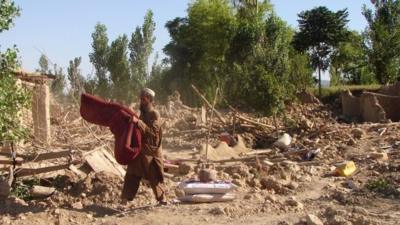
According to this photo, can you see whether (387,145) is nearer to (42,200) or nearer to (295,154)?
(295,154)

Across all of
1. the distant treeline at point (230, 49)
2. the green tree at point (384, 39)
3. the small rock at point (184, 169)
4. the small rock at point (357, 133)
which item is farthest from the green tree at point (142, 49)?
the small rock at point (184, 169)

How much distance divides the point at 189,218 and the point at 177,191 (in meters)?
1.41

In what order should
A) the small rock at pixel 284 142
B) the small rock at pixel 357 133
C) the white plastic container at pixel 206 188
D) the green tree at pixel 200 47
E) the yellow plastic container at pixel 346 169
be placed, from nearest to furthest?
1. the white plastic container at pixel 206 188
2. the yellow plastic container at pixel 346 169
3. the small rock at pixel 284 142
4. the small rock at pixel 357 133
5. the green tree at pixel 200 47

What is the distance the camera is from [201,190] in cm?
724

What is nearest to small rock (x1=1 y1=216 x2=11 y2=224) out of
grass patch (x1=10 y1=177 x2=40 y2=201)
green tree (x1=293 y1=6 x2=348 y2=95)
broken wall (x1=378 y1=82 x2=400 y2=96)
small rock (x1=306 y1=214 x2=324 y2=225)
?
grass patch (x1=10 y1=177 x2=40 y2=201)

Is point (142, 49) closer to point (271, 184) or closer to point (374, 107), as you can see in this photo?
point (374, 107)

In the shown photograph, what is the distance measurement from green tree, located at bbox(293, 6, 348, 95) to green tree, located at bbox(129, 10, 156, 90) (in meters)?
8.71

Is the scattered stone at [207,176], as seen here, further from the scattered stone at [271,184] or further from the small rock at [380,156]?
the small rock at [380,156]

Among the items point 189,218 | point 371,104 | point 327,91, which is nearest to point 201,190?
point 189,218

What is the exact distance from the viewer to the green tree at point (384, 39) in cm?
2869

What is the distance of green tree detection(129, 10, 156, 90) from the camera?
32.5m

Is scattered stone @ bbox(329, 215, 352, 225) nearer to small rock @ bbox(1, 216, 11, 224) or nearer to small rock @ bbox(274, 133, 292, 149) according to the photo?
small rock @ bbox(1, 216, 11, 224)

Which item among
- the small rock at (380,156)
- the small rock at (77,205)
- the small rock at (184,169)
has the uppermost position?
the small rock at (380,156)

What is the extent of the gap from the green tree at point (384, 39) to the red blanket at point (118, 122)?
79.5 feet
